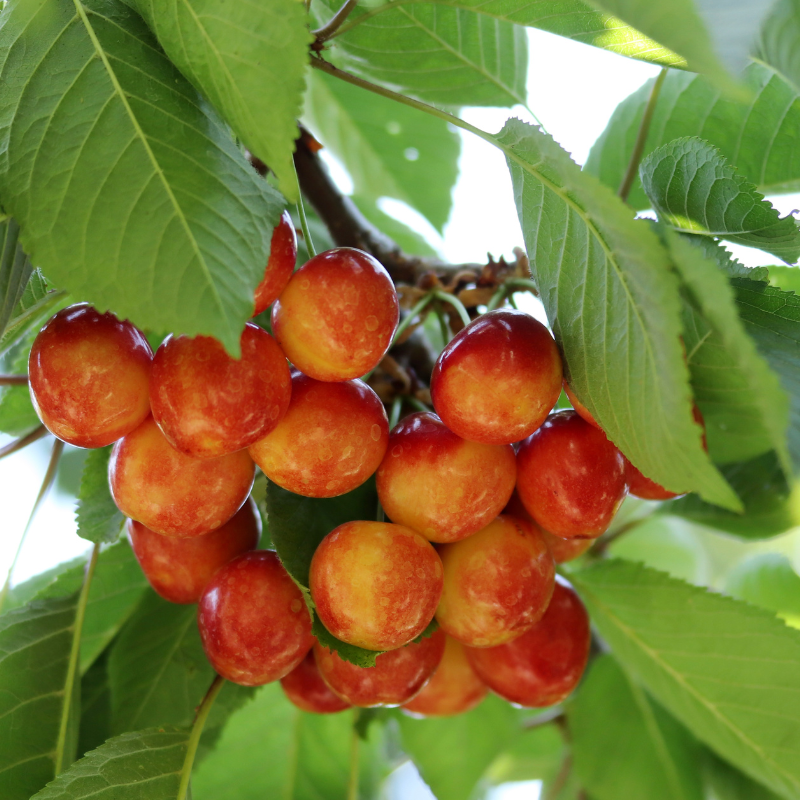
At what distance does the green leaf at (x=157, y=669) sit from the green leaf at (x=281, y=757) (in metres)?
0.16

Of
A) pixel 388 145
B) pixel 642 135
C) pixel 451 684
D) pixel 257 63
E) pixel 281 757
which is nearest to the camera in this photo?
pixel 257 63

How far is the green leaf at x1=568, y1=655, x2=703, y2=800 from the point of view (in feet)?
2.76

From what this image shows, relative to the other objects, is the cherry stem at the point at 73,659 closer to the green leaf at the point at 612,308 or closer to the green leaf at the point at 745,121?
the green leaf at the point at 612,308

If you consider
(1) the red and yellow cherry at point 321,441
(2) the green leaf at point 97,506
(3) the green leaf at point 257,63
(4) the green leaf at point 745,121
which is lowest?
(2) the green leaf at point 97,506

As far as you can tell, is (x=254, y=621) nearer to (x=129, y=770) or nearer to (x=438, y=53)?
(x=129, y=770)

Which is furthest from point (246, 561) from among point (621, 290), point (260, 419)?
point (621, 290)

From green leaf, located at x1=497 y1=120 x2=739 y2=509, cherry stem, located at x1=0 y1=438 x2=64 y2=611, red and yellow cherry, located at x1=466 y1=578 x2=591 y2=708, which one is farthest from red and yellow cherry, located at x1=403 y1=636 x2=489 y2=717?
cherry stem, located at x1=0 y1=438 x2=64 y2=611

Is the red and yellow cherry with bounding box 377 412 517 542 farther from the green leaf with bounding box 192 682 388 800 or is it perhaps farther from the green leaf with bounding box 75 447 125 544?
the green leaf with bounding box 192 682 388 800

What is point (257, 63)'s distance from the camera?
38 centimetres

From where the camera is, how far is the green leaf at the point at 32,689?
54cm

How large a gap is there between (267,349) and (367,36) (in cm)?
31

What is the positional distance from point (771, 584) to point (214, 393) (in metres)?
0.72

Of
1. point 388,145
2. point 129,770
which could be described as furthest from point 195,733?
point 388,145

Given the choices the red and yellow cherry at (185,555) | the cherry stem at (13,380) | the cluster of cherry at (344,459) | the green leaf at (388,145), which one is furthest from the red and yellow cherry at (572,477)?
the green leaf at (388,145)
